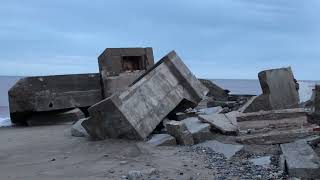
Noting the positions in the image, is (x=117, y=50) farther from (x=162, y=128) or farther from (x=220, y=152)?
(x=220, y=152)

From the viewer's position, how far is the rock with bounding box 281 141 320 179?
18.2ft

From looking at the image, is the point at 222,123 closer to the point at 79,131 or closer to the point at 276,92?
the point at 276,92

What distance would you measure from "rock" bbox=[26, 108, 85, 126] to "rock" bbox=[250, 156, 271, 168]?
9.02m

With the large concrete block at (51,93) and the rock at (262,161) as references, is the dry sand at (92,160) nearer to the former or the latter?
the rock at (262,161)

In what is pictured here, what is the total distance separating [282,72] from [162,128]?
2.80 meters

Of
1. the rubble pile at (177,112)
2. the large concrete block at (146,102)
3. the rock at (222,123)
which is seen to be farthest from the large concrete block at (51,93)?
the rock at (222,123)

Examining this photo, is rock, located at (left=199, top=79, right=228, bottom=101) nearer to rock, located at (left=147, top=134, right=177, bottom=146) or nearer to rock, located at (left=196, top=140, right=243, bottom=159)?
rock, located at (left=147, top=134, right=177, bottom=146)

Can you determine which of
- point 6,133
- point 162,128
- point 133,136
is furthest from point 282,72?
point 6,133

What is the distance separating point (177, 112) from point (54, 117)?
5116 mm

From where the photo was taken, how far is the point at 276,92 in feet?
34.7

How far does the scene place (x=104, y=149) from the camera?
848cm

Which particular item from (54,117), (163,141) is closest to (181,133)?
(163,141)

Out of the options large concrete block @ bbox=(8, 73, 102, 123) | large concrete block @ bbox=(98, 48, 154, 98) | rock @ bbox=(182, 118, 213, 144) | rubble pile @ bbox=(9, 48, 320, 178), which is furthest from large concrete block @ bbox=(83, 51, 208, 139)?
large concrete block @ bbox=(8, 73, 102, 123)

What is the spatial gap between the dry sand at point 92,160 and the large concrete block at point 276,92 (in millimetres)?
2674
